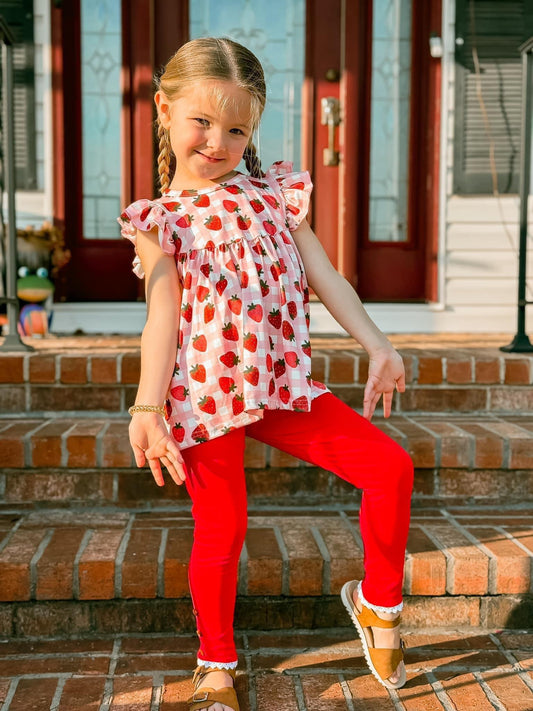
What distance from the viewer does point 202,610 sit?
1.57 metres

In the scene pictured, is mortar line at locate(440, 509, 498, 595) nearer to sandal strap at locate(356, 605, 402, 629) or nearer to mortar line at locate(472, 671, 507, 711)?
mortar line at locate(472, 671, 507, 711)

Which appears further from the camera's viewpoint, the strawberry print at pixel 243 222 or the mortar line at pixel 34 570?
the mortar line at pixel 34 570

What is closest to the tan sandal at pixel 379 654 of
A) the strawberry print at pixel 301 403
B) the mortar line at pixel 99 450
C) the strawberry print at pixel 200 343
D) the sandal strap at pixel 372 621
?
the sandal strap at pixel 372 621

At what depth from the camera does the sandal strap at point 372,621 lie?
1631mm

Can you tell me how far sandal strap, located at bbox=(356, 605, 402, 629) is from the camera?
64.2 inches

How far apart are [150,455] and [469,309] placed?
3149 mm

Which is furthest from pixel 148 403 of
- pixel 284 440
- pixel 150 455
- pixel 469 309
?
pixel 469 309

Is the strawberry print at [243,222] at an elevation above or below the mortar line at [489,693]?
above

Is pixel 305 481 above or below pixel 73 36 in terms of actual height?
below

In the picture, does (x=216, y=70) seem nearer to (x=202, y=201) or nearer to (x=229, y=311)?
(x=202, y=201)

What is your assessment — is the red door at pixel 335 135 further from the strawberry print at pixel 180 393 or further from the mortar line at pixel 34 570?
the strawberry print at pixel 180 393

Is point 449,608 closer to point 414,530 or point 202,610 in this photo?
point 414,530

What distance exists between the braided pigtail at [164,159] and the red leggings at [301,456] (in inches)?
22.6

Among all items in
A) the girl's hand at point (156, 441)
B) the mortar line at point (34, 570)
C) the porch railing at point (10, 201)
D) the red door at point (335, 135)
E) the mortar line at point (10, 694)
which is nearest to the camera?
the girl's hand at point (156, 441)
